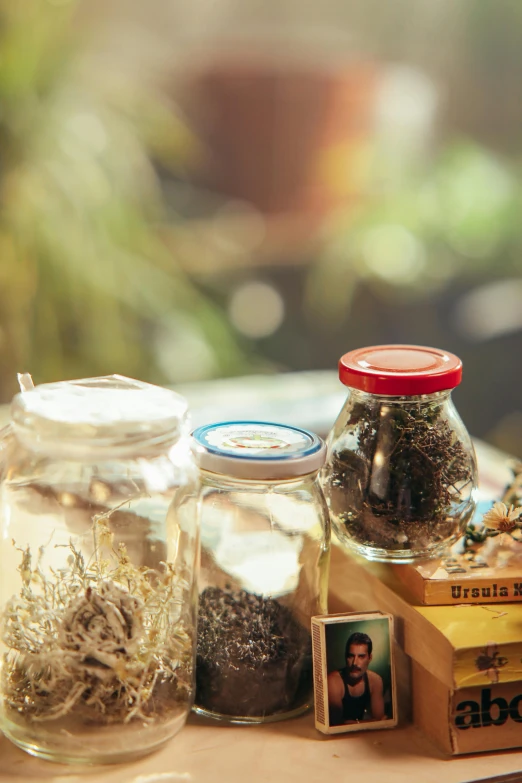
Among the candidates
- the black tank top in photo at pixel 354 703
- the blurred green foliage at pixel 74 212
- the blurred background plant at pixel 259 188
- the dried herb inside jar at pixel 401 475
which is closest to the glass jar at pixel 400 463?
the dried herb inside jar at pixel 401 475

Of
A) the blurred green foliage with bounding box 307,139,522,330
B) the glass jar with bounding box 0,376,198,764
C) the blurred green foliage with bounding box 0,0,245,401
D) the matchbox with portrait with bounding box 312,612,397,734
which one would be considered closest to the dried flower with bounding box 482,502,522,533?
the matchbox with portrait with bounding box 312,612,397,734

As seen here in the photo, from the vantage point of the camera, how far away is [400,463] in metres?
0.68

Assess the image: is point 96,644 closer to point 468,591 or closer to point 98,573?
point 98,573

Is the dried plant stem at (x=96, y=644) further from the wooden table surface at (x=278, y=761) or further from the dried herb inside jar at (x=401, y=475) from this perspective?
the dried herb inside jar at (x=401, y=475)

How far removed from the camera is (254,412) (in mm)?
1319

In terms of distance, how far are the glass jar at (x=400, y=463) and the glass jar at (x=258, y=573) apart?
0.11 ft

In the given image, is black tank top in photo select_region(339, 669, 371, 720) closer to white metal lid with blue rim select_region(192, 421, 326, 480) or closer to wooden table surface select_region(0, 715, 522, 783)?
wooden table surface select_region(0, 715, 522, 783)

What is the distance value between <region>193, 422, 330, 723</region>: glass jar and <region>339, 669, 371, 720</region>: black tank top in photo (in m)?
0.03

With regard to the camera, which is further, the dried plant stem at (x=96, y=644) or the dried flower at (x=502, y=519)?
the dried flower at (x=502, y=519)

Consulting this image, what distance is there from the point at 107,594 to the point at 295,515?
155 millimetres

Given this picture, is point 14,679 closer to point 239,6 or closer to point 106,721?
point 106,721

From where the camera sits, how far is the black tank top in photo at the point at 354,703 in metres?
0.66

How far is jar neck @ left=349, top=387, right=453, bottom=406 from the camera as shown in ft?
2.27

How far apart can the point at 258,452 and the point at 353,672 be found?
0.58 ft
